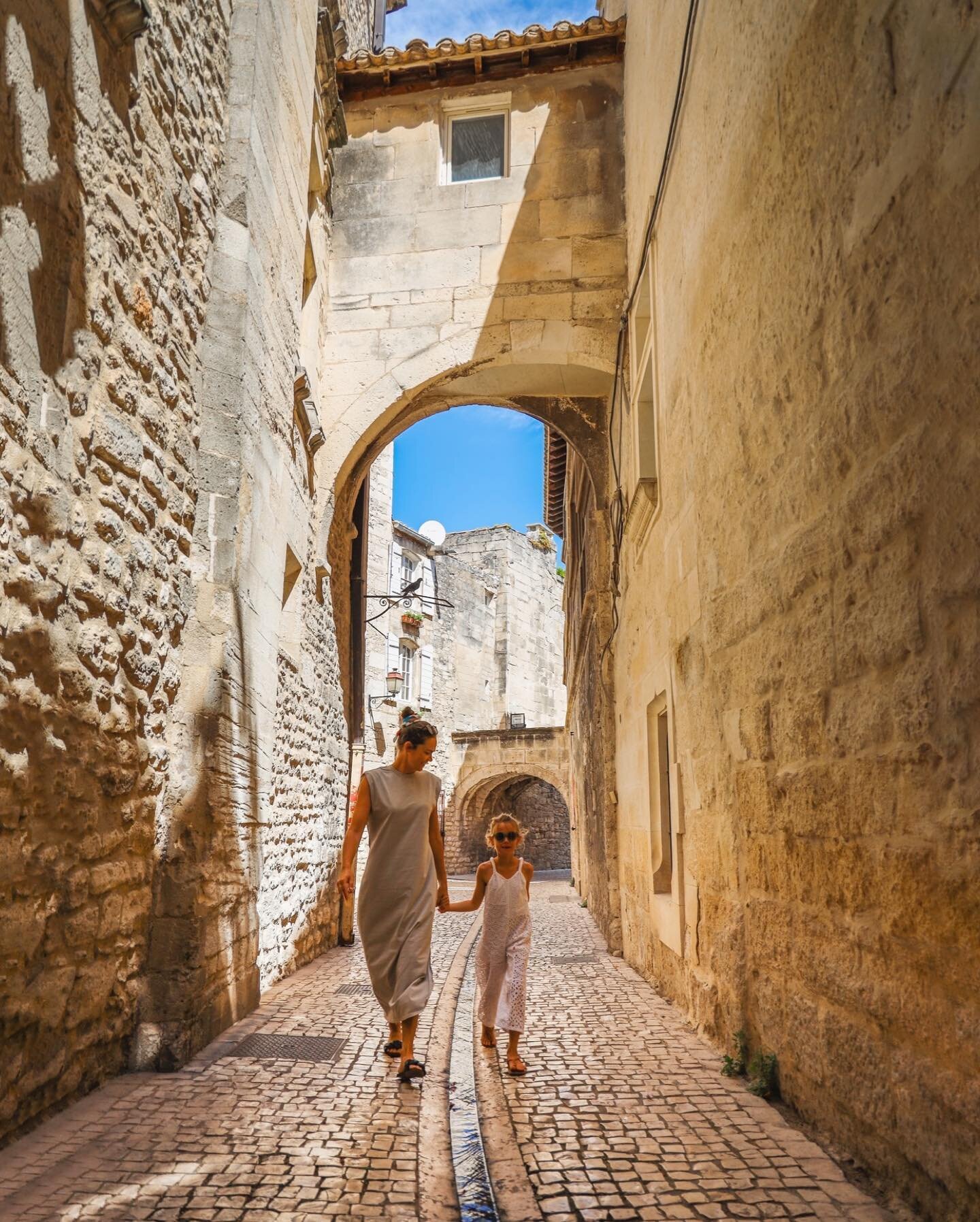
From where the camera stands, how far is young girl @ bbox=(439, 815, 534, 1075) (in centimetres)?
415

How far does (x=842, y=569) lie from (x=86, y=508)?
260 cm

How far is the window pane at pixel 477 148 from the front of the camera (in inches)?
356

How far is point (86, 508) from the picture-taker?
3.53 metres

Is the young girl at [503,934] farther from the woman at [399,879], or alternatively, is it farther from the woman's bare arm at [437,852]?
the woman at [399,879]

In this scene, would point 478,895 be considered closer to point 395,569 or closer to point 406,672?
point 406,672

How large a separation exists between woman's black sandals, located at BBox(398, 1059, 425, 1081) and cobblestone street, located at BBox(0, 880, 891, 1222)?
75 mm

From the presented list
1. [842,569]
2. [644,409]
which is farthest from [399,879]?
[644,409]

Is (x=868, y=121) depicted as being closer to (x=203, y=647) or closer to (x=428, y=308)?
(x=203, y=647)

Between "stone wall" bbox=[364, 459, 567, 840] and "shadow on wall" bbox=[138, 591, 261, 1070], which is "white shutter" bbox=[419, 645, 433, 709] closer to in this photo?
"stone wall" bbox=[364, 459, 567, 840]

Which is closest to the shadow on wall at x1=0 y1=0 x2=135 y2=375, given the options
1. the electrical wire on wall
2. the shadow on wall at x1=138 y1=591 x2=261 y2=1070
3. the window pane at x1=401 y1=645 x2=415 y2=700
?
the shadow on wall at x1=138 y1=591 x2=261 y2=1070

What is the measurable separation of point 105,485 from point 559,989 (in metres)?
4.16

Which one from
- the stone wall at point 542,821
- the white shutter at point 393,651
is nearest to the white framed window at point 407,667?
the white shutter at point 393,651

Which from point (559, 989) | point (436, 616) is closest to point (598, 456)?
point (559, 989)

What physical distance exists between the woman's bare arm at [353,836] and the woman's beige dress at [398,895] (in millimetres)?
29
